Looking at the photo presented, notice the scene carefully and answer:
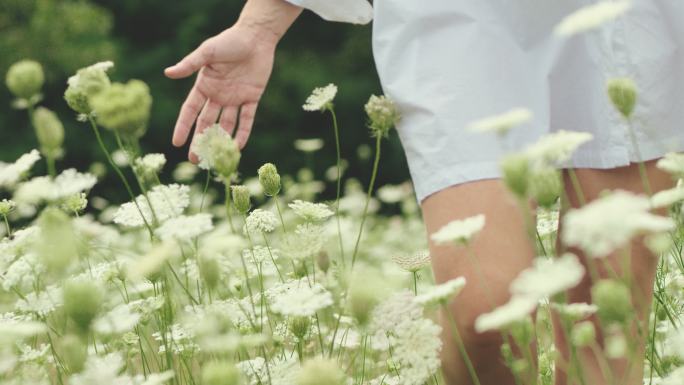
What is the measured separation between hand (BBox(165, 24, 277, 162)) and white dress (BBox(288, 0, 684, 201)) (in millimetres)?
220

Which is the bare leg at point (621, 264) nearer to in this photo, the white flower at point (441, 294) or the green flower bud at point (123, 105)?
the white flower at point (441, 294)

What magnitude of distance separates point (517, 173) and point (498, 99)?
0.40 meters

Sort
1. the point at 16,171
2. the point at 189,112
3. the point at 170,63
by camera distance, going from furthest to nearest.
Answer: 1. the point at 170,63
2. the point at 189,112
3. the point at 16,171

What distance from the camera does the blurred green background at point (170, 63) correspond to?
20.2 feet

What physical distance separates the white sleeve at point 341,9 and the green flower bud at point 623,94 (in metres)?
0.56

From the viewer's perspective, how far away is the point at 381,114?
4.05 feet

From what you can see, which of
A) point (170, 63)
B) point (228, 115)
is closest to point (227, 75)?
point (228, 115)

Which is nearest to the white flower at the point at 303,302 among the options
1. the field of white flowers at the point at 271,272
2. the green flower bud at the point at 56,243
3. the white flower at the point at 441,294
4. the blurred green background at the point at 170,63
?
the field of white flowers at the point at 271,272

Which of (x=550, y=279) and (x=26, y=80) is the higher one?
(x=26, y=80)

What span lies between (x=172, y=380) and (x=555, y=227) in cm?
57

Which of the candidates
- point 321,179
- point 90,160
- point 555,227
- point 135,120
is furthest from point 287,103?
point 135,120

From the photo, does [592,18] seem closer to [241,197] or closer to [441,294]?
[441,294]

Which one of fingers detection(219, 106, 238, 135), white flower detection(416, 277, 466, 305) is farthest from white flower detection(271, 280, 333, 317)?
fingers detection(219, 106, 238, 135)

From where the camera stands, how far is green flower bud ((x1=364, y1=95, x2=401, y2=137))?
1231 millimetres
